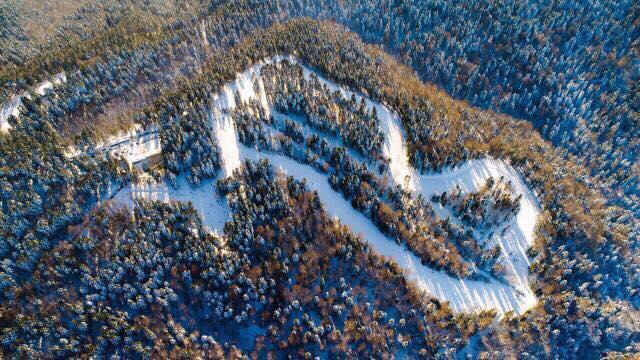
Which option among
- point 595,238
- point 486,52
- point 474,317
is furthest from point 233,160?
point 486,52

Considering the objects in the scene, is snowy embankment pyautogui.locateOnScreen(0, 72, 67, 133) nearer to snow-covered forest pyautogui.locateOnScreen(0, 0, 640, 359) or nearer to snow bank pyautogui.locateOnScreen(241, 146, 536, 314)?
snow-covered forest pyautogui.locateOnScreen(0, 0, 640, 359)

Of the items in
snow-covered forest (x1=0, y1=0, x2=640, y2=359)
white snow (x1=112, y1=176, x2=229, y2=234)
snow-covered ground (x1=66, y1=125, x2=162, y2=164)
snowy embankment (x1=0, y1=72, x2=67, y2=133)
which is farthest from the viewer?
snowy embankment (x1=0, y1=72, x2=67, y2=133)

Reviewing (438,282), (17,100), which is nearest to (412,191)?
(438,282)

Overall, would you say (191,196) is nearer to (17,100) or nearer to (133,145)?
(133,145)

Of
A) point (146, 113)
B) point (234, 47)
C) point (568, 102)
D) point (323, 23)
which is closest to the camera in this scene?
point (146, 113)

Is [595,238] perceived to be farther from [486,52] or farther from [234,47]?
[234,47]

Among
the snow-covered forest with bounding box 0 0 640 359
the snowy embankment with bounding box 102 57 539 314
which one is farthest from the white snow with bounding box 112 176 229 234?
the snow-covered forest with bounding box 0 0 640 359

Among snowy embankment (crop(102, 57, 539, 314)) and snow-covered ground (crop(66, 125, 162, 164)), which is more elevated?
snow-covered ground (crop(66, 125, 162, 164))
